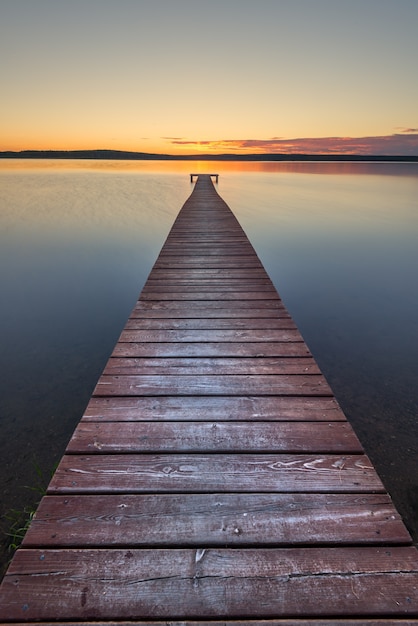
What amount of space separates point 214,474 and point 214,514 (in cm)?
23

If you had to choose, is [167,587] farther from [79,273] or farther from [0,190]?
[0,190]

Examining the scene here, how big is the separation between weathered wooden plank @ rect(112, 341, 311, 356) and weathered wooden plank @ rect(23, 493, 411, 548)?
142cm

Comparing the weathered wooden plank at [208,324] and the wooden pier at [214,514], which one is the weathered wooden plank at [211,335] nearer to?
the weathered wooden plank at [208,324]

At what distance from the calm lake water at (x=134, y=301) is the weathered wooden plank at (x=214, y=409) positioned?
55.5 inches

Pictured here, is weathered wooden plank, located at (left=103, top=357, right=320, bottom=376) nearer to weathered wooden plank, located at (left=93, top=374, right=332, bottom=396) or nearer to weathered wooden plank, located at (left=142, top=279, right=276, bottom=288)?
weathered wooden plank, located at (left=93, top=374, right=332, bottom=396)

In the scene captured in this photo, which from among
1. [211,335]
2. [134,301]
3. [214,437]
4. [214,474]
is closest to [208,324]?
[211,335]

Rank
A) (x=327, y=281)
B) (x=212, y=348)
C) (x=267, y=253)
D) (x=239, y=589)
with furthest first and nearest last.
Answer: (x=267, y=253)
(x=327, y=281)
(x=212, y=348)
(x=239, y=589)

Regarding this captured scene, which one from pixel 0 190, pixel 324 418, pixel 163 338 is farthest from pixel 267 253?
pixel 0 190

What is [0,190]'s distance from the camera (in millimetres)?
28281

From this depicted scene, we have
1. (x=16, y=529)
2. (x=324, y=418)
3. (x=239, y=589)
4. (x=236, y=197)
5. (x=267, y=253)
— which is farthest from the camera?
(x=236, y=197)

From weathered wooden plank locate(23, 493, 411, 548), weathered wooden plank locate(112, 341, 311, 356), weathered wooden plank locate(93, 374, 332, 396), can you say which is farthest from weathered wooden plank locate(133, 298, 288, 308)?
weathered wooden plank locate(23, 493, 411, 548)

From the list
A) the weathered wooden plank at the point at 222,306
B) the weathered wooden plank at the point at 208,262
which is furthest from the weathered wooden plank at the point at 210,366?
the weathered wooden plank at the point at 208,262

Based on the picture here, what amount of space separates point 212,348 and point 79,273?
26.5 feet

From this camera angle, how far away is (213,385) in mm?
2580
